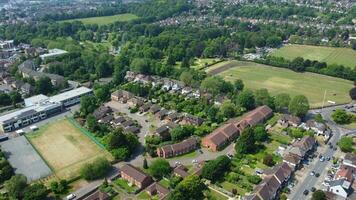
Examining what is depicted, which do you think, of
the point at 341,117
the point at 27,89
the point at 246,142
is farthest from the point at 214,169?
the point at 27,89

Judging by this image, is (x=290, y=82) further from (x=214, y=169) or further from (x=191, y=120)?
(x=214, y=169)

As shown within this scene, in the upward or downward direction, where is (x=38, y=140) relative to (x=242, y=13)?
downward

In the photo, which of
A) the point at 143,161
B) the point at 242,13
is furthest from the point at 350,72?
the point at 242,13

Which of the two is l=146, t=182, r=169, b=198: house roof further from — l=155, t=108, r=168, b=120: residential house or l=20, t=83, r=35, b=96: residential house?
l=20, t=83, r=35, b=96: residential house

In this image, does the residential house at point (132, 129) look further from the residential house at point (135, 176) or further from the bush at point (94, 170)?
the residential house at point (135, 176)

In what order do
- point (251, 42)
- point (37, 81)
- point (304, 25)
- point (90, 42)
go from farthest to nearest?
point (304, 25), point (90, 42), point (251, 42), point (37, 81)

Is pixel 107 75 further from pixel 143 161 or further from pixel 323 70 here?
pixel 323 70

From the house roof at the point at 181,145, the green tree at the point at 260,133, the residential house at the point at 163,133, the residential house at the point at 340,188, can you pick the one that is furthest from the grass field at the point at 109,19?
the residential house at the point at 340,188
